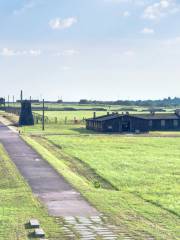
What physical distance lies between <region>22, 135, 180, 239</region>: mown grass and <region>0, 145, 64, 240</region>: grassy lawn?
9.56ft

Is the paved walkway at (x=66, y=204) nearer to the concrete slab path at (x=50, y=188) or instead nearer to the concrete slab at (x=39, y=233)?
the concrete slab path at (x=50, y=188)

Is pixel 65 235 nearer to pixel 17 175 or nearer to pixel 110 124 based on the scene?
pixel 17 175

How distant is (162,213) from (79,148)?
33.6 meters

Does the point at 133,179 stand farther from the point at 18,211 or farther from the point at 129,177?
the point at 18,211

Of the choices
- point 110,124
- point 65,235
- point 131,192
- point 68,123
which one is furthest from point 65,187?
point 68,123

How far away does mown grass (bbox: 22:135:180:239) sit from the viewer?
23.5m

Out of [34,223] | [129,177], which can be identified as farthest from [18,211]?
[129,177]

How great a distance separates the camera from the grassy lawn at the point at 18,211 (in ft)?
69.4

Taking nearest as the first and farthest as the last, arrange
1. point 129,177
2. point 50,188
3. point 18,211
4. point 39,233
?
1. point 39,233
2. point 18,211
3. point 50,188
4. point 129,177

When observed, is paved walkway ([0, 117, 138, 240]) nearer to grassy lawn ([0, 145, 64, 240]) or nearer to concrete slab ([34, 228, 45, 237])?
grassy lawn ([0, 145, 64, 240])

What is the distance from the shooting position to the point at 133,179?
36000mm

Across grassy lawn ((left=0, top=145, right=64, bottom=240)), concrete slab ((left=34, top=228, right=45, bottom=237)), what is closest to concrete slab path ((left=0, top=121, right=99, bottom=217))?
grassy lawn ((left=0, top=145, right=64, bottom=240))

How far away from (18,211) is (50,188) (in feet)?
20.7

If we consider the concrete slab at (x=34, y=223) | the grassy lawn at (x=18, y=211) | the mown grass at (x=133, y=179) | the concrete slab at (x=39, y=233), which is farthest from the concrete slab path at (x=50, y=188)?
the concrete slab at (x=39, y=233)
